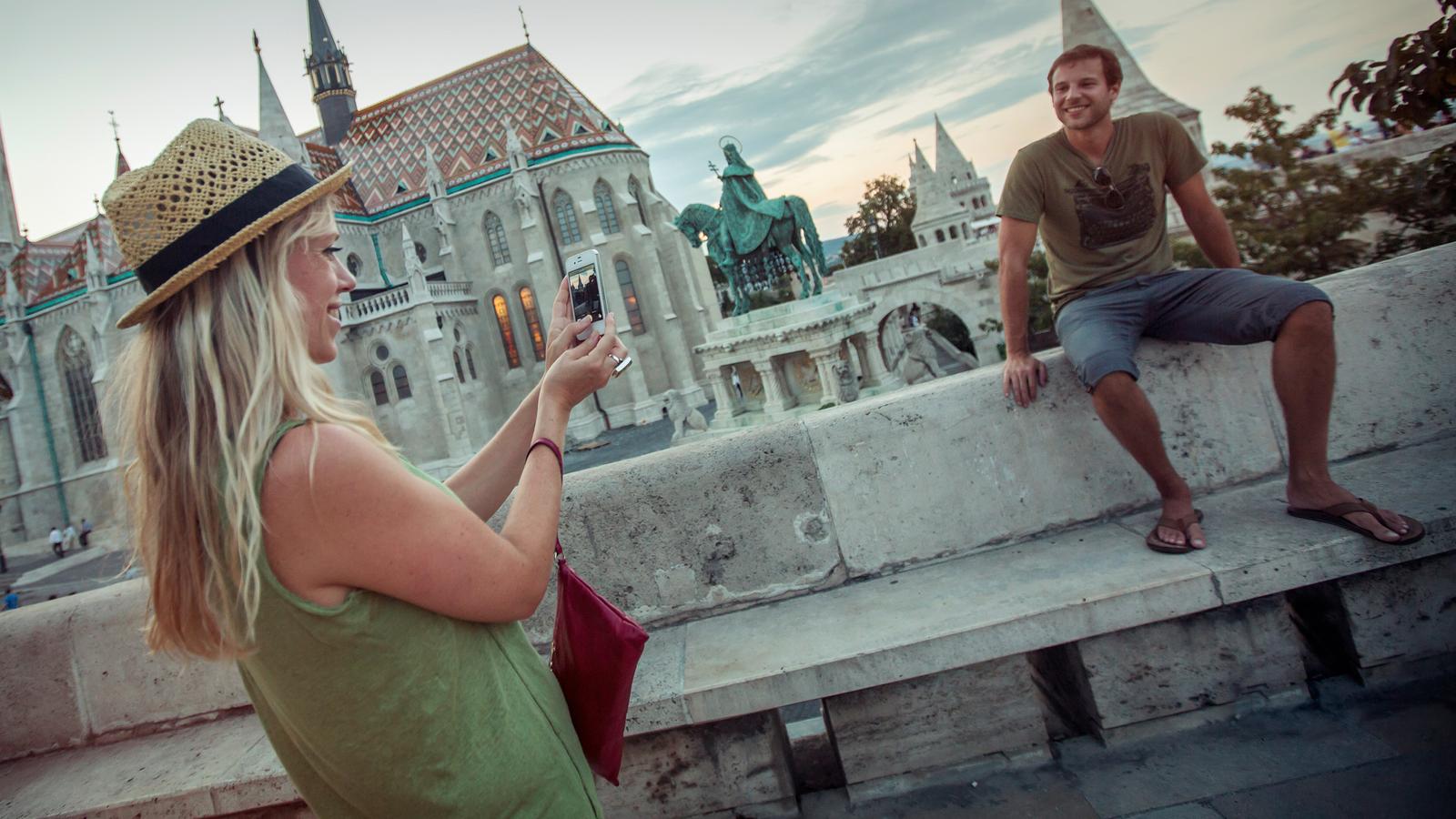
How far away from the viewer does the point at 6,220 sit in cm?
3397

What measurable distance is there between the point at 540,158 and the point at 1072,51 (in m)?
30.1

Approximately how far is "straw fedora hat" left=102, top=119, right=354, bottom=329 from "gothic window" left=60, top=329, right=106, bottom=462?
3862 centimetres

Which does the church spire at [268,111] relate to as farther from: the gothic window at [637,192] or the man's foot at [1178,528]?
the man's foot at [1178,528]

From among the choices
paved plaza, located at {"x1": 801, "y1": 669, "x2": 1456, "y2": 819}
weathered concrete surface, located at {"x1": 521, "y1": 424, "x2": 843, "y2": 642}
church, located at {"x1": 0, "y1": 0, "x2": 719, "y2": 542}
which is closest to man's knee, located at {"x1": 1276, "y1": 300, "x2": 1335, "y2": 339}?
paved plaza, located at {"x1": 801, "y1": 669, "x2": 1456, "y2": 819}

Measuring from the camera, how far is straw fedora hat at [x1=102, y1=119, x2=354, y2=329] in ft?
3.45

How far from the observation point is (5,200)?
1344 inches

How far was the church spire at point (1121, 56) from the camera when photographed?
19.7m

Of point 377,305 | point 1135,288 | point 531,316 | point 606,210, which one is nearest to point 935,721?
point 1135,288

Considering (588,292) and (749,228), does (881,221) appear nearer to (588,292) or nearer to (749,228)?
(749,228)

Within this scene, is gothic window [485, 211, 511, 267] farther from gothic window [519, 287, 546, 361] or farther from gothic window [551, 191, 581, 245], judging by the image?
gothic window [551, 191, 581, 245]

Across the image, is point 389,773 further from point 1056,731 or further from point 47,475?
point 47,475

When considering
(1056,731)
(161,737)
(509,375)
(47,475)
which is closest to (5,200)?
(47,475)

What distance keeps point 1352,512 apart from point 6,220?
47165 millimetres

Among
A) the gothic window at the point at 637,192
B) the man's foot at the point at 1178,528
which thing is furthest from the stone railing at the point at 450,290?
the man's foot at the point at 1178,528
